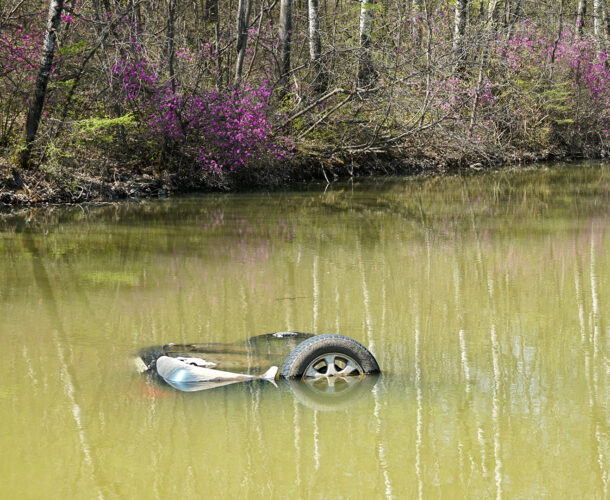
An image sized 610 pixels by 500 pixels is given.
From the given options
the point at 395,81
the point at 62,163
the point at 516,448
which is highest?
the point at 395,81

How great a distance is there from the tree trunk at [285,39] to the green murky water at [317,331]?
32.1ft

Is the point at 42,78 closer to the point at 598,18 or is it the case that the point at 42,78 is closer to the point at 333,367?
the point at 333,367

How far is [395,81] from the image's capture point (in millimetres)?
21297

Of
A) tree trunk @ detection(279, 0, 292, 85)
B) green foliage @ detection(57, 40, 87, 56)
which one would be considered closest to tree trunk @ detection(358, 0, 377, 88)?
tree trunk @ detection(279, 0, 292, 85)

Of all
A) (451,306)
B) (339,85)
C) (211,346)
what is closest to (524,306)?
(451,306)

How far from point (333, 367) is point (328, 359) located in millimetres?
73

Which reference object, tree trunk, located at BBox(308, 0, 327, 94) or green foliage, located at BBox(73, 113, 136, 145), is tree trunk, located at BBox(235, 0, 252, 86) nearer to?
tree trunk, located at BBox(308, 0, 327, 94)

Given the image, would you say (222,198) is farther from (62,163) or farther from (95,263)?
(95,263)

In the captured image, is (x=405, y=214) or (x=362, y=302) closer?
(x=362, y=302)

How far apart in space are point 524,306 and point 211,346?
3.48 meters

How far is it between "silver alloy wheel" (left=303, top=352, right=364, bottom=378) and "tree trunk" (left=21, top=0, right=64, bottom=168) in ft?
43.9

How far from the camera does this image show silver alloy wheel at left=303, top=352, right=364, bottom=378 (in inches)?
253

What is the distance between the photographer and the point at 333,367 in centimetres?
647

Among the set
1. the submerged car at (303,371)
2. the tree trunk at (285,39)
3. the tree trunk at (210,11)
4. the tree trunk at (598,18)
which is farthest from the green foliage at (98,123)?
the tree trunk at (598,18)
